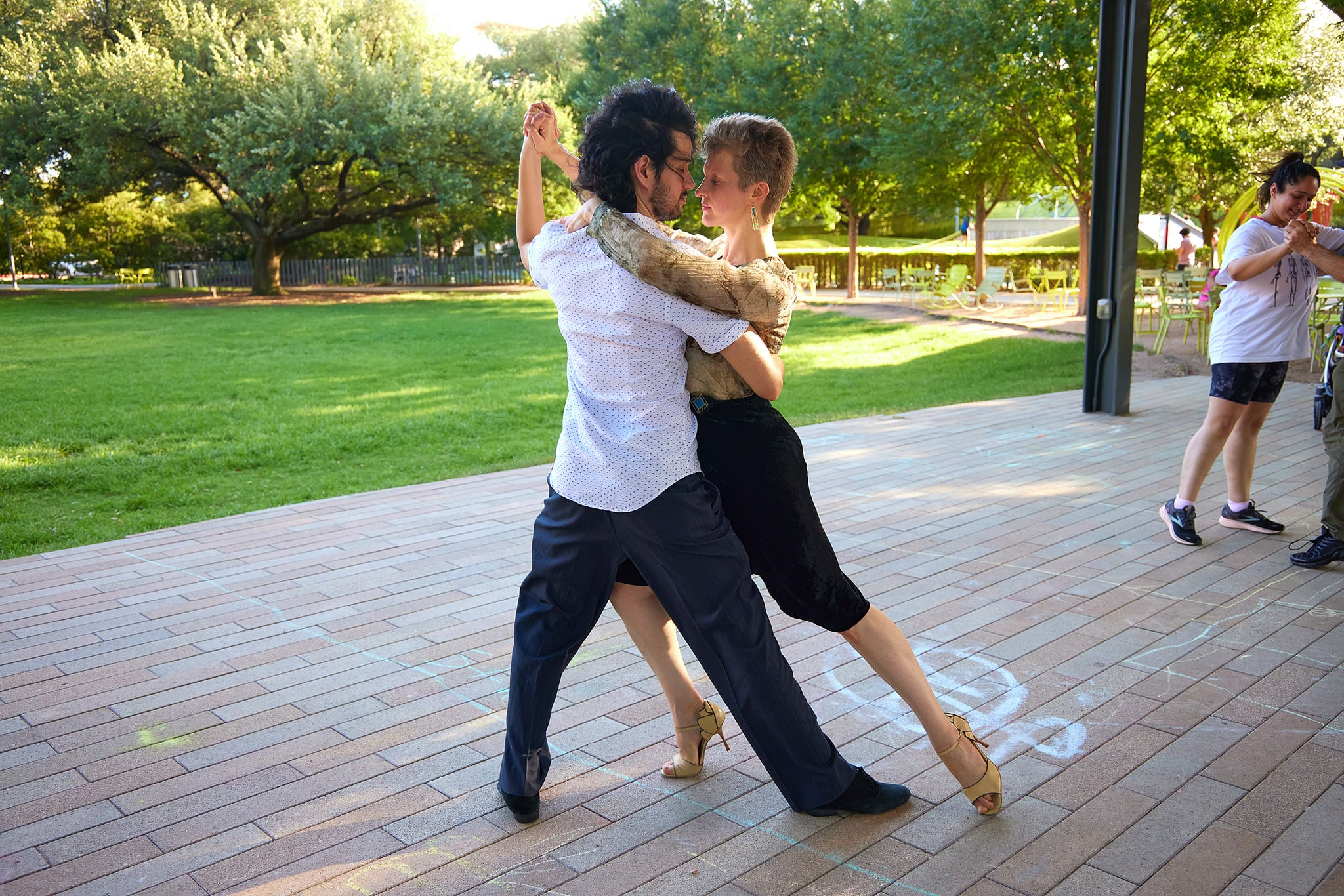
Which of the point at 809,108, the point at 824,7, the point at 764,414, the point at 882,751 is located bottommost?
the point at 882,751

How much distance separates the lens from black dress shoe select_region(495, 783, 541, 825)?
8.36 ft

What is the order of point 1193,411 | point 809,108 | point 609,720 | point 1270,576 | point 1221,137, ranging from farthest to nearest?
point 809,108
point 1221,137
point 1193,411
point 1270,576
point 609,720

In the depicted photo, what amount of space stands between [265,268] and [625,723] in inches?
1173

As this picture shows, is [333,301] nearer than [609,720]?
No

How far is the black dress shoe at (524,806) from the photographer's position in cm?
255

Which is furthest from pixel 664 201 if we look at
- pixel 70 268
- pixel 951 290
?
pixel 70 268

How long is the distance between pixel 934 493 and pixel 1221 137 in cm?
1606

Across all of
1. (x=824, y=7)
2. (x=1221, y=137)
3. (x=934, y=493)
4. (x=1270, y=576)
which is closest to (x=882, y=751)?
(x=1270, y=576)

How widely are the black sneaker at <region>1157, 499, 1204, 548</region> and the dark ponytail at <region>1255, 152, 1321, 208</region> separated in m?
1.53

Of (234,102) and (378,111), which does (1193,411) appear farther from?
(234,102)

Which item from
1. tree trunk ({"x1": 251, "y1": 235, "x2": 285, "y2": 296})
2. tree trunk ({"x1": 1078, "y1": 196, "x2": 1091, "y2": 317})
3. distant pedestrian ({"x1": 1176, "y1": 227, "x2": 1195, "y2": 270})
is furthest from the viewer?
tree trunk ({"x1": 251, "y1": 235, "x2": 285, "y2": 296})

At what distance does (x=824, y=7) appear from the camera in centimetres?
2622

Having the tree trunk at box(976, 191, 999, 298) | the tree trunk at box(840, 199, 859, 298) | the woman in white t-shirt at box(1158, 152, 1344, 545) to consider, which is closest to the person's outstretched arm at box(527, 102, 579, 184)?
the woman in white t-shirt at box(1158, 152, 1344, 545)

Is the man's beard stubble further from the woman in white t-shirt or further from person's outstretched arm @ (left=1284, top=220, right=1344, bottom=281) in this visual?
the woman in white t-shirt
